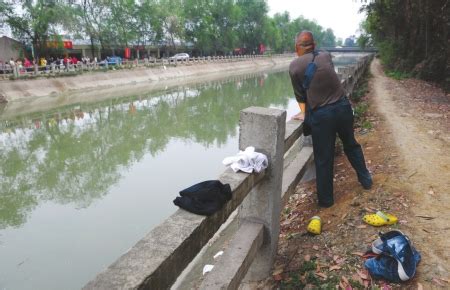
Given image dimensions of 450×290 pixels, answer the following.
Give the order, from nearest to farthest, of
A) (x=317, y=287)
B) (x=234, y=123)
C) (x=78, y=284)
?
1. (x=317, y=287)
2. (x=78, y=284)
3. (x=234, y=123)

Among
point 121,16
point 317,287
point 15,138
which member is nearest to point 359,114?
point 317,287

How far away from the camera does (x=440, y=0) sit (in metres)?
15.6

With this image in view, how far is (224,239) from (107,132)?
1085 cm

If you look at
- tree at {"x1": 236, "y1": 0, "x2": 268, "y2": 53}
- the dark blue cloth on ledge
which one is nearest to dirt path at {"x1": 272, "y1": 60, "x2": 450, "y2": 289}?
the dark blue cloth on ledge

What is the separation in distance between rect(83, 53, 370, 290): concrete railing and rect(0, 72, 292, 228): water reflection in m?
6.00

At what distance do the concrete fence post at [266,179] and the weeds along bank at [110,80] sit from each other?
2267 centimetres

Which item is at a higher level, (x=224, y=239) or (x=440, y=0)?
(x=440, y=0)

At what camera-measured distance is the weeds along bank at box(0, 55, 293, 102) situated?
76.3ft

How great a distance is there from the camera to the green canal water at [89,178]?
243 inches

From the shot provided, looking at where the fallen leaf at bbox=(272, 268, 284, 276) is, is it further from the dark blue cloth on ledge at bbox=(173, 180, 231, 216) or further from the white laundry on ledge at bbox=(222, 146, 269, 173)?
the dark blue cloth on ledge at bbox=(173, 180, 231, 216)

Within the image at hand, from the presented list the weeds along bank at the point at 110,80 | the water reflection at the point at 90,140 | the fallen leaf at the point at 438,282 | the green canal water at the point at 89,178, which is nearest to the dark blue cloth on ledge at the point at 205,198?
the fallen leaf at the point at 438,282

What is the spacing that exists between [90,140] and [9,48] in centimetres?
2256

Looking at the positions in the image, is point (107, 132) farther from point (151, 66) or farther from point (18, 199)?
point (151, 66)

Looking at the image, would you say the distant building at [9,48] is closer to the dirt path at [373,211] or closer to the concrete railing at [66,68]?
the concrete railing at [66,68]
